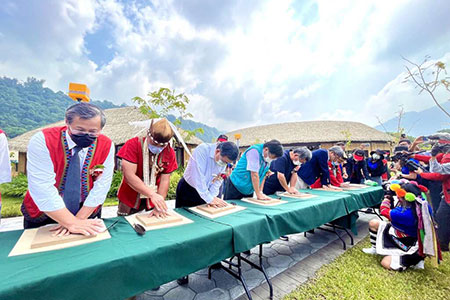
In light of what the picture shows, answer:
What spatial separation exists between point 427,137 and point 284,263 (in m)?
2.68

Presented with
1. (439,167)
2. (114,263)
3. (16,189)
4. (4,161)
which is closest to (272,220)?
(114,263)

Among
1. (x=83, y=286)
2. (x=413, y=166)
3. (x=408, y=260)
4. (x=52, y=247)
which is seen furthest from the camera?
(x=413, y=166)

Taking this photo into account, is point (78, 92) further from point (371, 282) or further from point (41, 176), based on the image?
point (371, 282)

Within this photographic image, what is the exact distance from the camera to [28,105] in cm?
4172

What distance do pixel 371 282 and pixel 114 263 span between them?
2483 millimetres

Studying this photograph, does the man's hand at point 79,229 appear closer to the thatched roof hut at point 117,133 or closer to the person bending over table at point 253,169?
the person bending over table at point 253,169

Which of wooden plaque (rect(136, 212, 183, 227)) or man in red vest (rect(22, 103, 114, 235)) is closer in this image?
man in red vest (rect(22, 103, 114, 235))

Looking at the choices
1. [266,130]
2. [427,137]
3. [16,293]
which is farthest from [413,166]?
[266,130]

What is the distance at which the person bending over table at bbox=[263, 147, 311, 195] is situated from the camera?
2.87m

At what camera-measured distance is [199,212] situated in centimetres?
178

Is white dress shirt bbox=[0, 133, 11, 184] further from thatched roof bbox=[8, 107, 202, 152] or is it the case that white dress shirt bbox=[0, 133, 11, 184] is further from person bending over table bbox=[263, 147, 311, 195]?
thatched roof bbox=[8, 107, 202, 152]

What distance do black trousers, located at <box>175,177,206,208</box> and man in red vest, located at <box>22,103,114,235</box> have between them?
906 millimetres

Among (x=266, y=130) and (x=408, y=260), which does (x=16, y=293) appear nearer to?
(x=408, y=260)

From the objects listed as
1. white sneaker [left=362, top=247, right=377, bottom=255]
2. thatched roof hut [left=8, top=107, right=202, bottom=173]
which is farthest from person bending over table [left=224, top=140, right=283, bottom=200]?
thatched roof hut [left=8, top=107, right=202, bottom=173]
